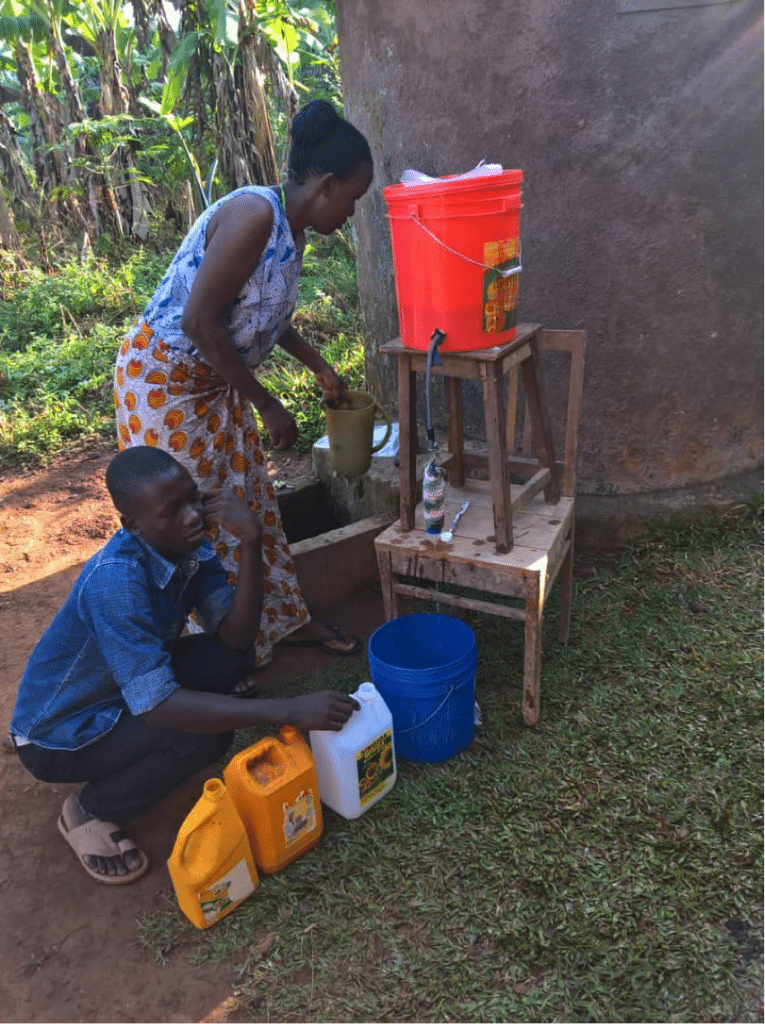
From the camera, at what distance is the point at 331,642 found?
308 centimetres

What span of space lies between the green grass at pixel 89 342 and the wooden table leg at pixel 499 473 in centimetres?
223

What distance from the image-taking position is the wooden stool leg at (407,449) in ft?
8.32

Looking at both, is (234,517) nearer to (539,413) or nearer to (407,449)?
(407,449)

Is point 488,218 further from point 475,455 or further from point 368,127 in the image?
point 368,127

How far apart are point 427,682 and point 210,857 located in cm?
74

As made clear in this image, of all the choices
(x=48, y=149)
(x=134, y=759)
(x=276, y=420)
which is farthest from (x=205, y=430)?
(x=48, y=149)

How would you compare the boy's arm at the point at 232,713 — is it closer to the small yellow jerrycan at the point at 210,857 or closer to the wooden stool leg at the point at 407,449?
the small yellow jerrycan at the point at 210,857

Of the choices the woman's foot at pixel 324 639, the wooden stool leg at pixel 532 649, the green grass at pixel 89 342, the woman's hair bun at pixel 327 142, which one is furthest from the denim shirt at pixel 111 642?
the green grass at pixel 89 342

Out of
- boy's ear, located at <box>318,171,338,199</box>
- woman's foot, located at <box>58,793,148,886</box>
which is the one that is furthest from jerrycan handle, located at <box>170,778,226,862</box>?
boy's ear, located at <box>318,171,338,199</box>

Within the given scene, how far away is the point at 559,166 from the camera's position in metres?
3.00

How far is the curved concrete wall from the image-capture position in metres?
2.86

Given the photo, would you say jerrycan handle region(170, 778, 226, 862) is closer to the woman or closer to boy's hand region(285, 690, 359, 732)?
boy's hand region(285, 690, 359, 732)

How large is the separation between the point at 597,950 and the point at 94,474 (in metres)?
3.79

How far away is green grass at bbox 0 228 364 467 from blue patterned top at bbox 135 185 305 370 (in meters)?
2.10
